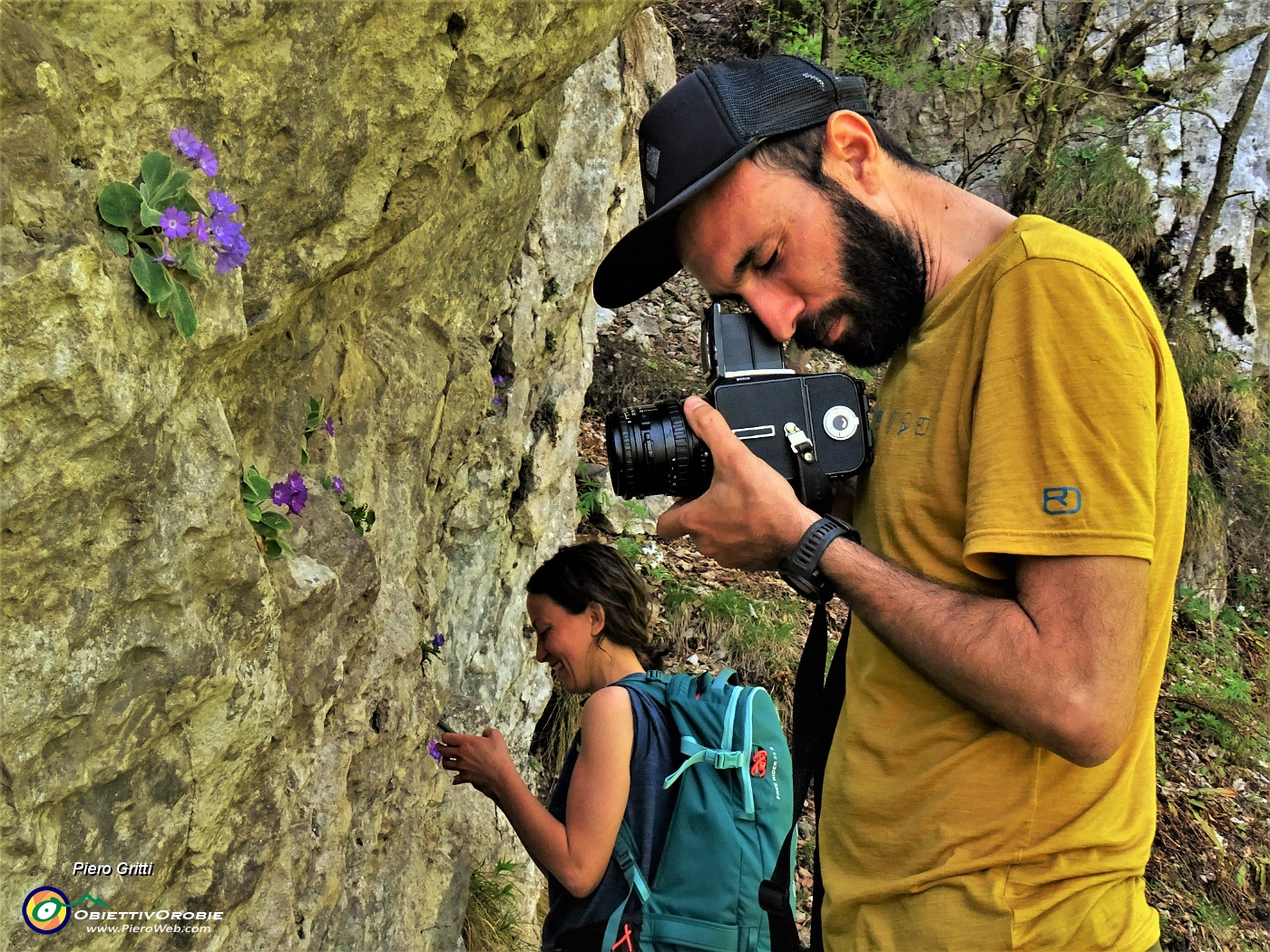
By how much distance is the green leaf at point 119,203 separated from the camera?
135cm

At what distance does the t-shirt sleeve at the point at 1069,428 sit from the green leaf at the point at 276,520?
1236 mm

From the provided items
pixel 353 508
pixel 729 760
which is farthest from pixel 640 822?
pixel 353 508

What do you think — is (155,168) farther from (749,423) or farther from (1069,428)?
(1069,428)

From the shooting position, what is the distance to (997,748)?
4.90 ft

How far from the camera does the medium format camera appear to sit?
1.80 m

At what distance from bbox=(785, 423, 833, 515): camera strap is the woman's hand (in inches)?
52.4

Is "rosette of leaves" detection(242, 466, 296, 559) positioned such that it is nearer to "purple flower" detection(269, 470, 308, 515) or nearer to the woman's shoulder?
"purple flower" detection(269, 470, 308, 515)

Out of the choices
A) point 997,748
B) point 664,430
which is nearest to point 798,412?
point 664,430

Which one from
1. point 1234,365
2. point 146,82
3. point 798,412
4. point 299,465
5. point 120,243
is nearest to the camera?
point 120,243

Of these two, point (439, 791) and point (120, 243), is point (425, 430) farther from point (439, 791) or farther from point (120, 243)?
point (120, 243)

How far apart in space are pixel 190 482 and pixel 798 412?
1.08 m

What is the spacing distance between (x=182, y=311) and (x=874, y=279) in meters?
1.15

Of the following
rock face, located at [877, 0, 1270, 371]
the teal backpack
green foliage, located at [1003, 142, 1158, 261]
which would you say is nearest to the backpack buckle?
the teal backpack

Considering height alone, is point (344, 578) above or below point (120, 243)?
below
